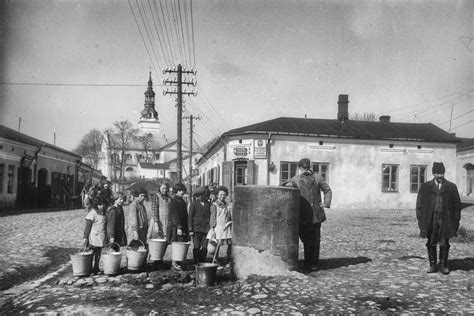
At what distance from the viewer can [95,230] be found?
21.9ft

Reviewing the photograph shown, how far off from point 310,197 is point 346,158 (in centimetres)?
1796

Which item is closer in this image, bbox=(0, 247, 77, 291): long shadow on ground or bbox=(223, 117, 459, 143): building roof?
bbox=(0, 247, 77, 291): long shadow on ground

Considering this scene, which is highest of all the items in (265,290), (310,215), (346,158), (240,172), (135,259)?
(346,158)

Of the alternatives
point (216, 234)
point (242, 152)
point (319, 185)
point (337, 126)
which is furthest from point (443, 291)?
point (337, 126)

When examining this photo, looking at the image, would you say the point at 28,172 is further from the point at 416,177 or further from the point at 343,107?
the point at 416,177

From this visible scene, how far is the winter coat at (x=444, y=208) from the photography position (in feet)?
20.8

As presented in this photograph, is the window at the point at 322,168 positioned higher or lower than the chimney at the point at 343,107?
lower

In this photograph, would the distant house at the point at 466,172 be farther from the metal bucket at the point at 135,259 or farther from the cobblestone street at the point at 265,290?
the metal bucket at the point at 135,259

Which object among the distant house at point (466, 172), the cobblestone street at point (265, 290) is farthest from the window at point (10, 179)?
the distant house at point (466, 172)

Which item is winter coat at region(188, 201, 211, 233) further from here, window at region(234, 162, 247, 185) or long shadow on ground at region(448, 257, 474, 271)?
window at region(234, 162, 247, 185)

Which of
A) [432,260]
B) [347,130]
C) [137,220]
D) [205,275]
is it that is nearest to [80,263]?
[137,220]

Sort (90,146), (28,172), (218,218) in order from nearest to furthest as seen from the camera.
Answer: (218,218) → (28,172) → (90,146)

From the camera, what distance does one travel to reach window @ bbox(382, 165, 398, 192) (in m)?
24.4

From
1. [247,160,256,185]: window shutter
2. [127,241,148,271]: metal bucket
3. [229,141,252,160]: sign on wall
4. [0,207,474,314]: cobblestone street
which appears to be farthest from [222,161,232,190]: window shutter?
[127,241,148,271]: metal bucket
